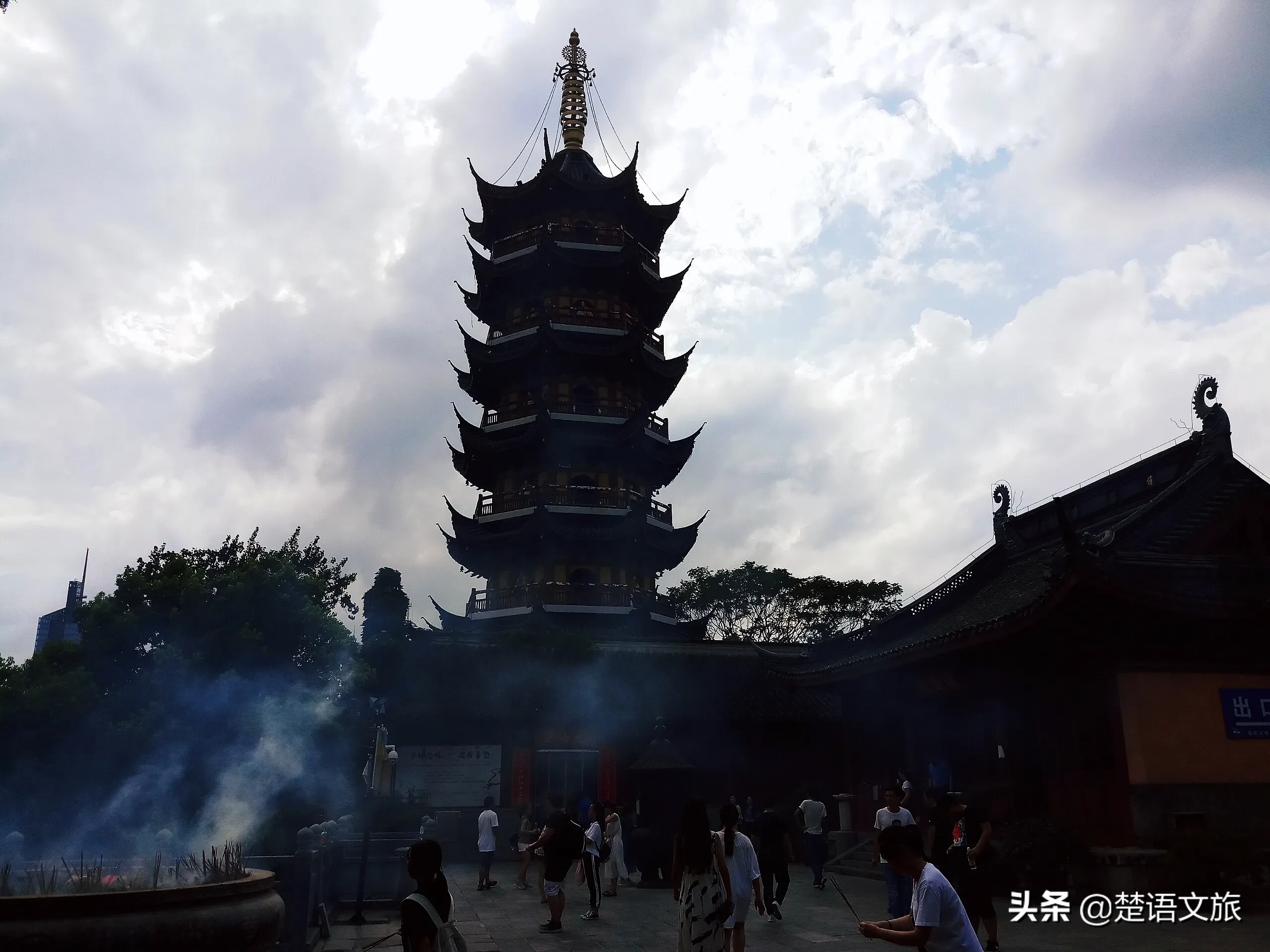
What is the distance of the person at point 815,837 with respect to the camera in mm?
13625

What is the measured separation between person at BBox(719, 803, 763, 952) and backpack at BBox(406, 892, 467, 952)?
2.28 meters

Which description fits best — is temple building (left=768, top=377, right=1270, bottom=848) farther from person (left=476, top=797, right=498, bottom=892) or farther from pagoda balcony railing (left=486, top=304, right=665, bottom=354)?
pagoda balcony railing (left=486, top=304, right=665, bottom=354)

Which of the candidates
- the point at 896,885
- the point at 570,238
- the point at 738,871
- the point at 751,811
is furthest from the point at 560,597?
the point at 738,871

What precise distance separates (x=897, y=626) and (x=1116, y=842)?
22.8 ft

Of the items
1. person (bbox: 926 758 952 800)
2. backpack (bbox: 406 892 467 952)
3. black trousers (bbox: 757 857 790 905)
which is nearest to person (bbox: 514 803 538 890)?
black trousers (bbox: 757 857 790 905)

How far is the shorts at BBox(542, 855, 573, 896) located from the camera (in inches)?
391

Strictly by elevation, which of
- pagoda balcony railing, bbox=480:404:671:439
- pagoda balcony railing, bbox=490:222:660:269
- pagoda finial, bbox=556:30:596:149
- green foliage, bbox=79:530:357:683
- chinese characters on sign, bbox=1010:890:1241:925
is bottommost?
chinese characters on sign, bbox=1010:890:1241:925

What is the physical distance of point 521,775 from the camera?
68.0ft

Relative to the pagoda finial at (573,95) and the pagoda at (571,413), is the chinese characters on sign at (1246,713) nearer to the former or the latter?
the pagoda at (571,413)

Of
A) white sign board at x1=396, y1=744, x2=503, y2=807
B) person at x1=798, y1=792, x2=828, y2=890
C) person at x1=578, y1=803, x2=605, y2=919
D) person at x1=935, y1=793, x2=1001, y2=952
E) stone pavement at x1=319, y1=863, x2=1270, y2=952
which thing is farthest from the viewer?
white sign board at x1=396, y1=744, x2=503, y2=807

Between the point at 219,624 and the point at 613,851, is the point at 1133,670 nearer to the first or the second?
the point at 613,851

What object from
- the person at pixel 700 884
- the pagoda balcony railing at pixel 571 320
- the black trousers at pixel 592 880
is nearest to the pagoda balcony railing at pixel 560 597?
the pagoda balcony railing at pixel 571 320

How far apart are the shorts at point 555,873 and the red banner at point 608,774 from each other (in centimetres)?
1150

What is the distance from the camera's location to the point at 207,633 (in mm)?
15781
